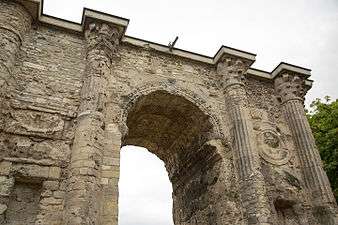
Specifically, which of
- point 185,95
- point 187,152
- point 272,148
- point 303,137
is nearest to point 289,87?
point 303,137

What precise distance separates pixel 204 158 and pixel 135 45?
3275 mm

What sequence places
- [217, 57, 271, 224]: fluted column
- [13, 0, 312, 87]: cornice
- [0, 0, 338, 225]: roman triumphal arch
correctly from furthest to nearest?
[13, 0, 312, 87]: cornice, [217, 57, 271, 224]: fluted column, [0, 0, 338, 225]: roman triumphal arch

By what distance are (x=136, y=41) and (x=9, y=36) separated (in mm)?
2944

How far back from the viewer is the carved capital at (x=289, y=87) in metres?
9.38

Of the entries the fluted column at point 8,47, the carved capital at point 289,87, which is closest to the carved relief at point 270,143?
the carved capital at point 289,87

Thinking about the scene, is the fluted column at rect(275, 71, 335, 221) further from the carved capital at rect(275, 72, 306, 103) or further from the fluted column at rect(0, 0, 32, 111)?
the fluted column at rect(0, 0, 32, 111)

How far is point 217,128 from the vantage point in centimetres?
826

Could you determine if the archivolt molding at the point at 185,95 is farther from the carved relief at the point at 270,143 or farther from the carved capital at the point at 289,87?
the carved capital at the point at 289,87

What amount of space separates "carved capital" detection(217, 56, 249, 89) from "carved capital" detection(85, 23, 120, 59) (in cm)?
284

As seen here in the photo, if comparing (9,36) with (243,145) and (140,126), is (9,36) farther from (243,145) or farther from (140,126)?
(243,145)

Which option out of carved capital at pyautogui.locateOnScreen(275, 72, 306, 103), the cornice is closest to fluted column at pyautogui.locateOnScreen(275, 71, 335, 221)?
carved capital at pyautogui.locateOnScreen(275, 72, 306, 103)

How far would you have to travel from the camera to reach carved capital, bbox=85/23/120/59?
25.0 ft

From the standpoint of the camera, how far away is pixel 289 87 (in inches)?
372

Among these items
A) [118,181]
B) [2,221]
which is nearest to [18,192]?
[2,221]
